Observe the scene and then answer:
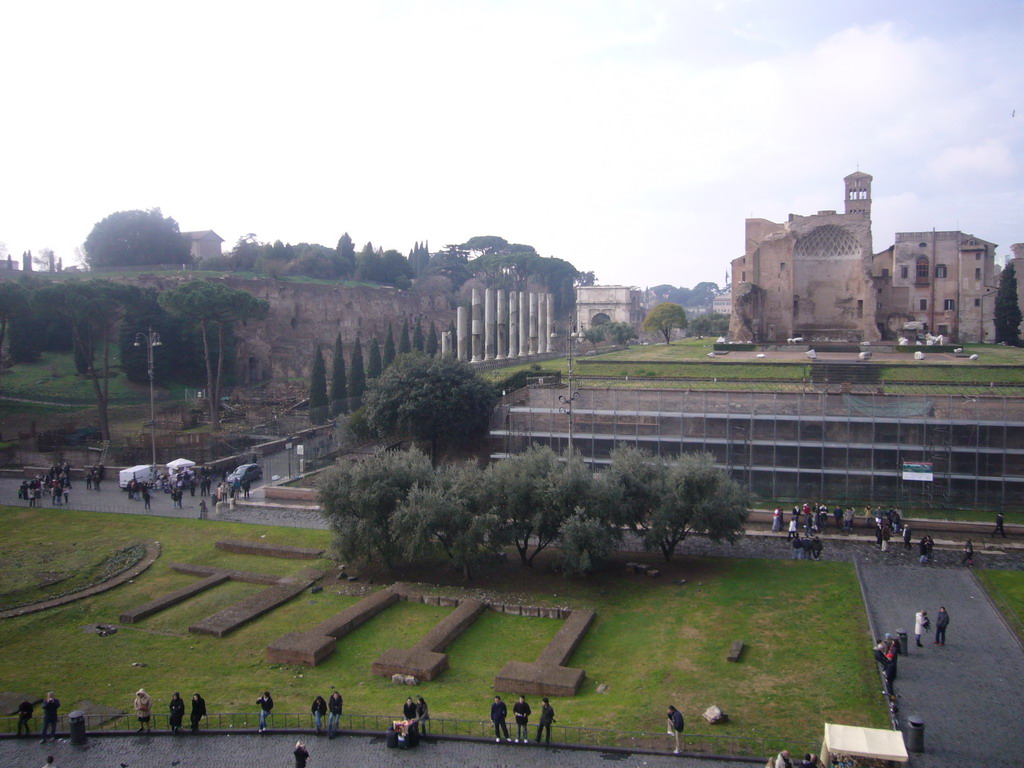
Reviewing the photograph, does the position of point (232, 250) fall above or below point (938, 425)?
above

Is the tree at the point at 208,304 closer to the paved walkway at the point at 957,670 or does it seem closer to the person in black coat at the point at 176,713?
the person in black coat at the point at 176,713

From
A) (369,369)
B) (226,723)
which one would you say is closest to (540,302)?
(369,369)

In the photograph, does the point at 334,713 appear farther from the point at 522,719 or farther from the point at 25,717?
the point at 25,717

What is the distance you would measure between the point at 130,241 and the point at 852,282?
57020 millimetres

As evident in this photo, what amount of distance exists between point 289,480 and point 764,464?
17085 millimetres

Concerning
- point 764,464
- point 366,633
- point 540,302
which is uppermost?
point 540,302

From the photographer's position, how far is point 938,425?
78.3 feet

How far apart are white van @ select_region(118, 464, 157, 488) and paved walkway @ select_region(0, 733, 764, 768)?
1727 centimetres

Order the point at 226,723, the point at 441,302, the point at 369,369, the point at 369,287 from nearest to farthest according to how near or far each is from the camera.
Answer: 1. the point at 226,723
2. the point at 369,369
3. the point at 369,287
4. the point at 441,302

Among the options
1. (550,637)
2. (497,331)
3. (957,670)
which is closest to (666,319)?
(497,331)

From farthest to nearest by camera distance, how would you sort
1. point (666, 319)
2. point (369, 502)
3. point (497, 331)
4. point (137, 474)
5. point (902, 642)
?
1. point (666, 319)
2. point (497, 331)
3. point (137, 474)
4. point (369, 502)
5. point (902, 642)

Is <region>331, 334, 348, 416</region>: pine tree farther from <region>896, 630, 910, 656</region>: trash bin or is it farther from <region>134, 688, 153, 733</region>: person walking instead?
<region>896, 630, 910, 656</region>: trash bin

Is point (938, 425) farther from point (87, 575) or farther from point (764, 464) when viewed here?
point (87, 575)

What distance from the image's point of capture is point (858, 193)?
48062mm
